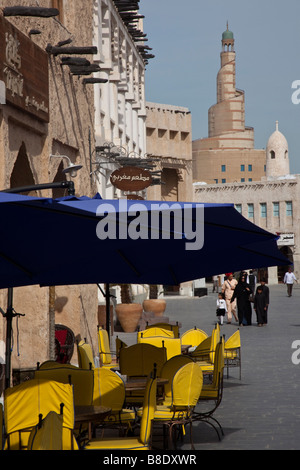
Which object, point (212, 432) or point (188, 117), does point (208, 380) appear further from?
point (188, 117)

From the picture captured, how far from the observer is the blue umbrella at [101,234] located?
6.41m

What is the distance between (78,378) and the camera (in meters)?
8.62

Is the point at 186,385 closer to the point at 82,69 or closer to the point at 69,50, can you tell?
the point at 69,50

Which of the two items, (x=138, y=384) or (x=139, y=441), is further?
(x=138, y=384)

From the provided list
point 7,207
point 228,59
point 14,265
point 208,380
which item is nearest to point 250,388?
point 208,380

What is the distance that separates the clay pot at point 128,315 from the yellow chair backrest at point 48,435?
2017 cm

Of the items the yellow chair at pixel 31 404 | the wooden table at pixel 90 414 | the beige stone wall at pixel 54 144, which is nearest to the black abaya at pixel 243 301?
the beige stone wall at pixel 54 144

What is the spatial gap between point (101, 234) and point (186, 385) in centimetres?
288

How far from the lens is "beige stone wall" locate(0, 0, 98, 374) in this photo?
13.3m

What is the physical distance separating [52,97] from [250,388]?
6.13 metres

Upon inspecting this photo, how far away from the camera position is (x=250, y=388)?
1411 cm

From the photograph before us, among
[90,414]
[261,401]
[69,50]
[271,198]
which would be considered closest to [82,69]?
[69,50]

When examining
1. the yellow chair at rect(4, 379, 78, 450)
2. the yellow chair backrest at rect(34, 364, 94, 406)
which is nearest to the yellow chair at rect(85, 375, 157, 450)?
the yellow chair at rect(4, 379, 78, 450)

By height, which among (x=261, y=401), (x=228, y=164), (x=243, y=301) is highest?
(x=228, y=164)
